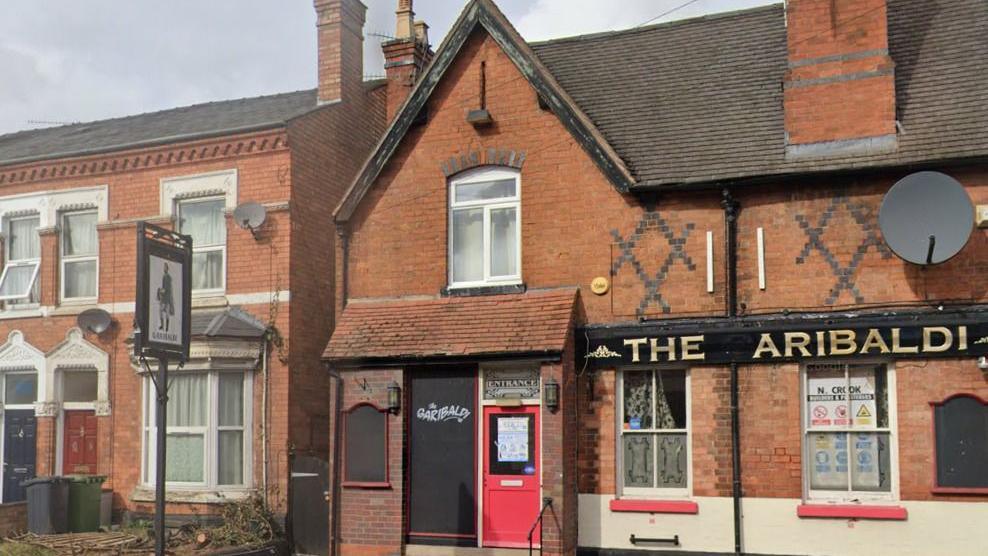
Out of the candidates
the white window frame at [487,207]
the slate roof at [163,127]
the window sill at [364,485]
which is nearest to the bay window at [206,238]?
the slate roof at [163,127]

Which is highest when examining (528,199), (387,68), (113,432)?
(387,68)

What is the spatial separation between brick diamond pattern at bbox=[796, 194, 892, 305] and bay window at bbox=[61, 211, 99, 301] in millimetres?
13083

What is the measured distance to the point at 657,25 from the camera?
55.9 feet

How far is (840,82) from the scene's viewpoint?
13.9 m

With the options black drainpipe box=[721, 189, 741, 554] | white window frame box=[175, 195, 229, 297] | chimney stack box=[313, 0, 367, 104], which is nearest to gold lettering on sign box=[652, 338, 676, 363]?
black drainpipe box=[721, 189, 741, 554]

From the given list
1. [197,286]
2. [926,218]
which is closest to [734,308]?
[926,218]

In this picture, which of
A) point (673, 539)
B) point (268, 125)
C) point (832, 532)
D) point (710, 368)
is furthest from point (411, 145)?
point (832, 532)

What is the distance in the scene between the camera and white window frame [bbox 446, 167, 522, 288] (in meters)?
15.2

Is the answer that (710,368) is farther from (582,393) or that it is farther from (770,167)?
(770,167)

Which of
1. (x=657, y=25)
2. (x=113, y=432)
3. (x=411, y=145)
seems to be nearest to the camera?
(x=411, y=145)

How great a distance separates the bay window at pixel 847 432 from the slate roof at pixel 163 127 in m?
10.1

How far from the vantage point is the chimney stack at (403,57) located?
1783 cm

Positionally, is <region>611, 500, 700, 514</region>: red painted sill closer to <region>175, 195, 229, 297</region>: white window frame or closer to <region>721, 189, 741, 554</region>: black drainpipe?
<region>721, 189, 741, 554</region>: black drainpipe

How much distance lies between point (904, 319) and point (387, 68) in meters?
9.74
